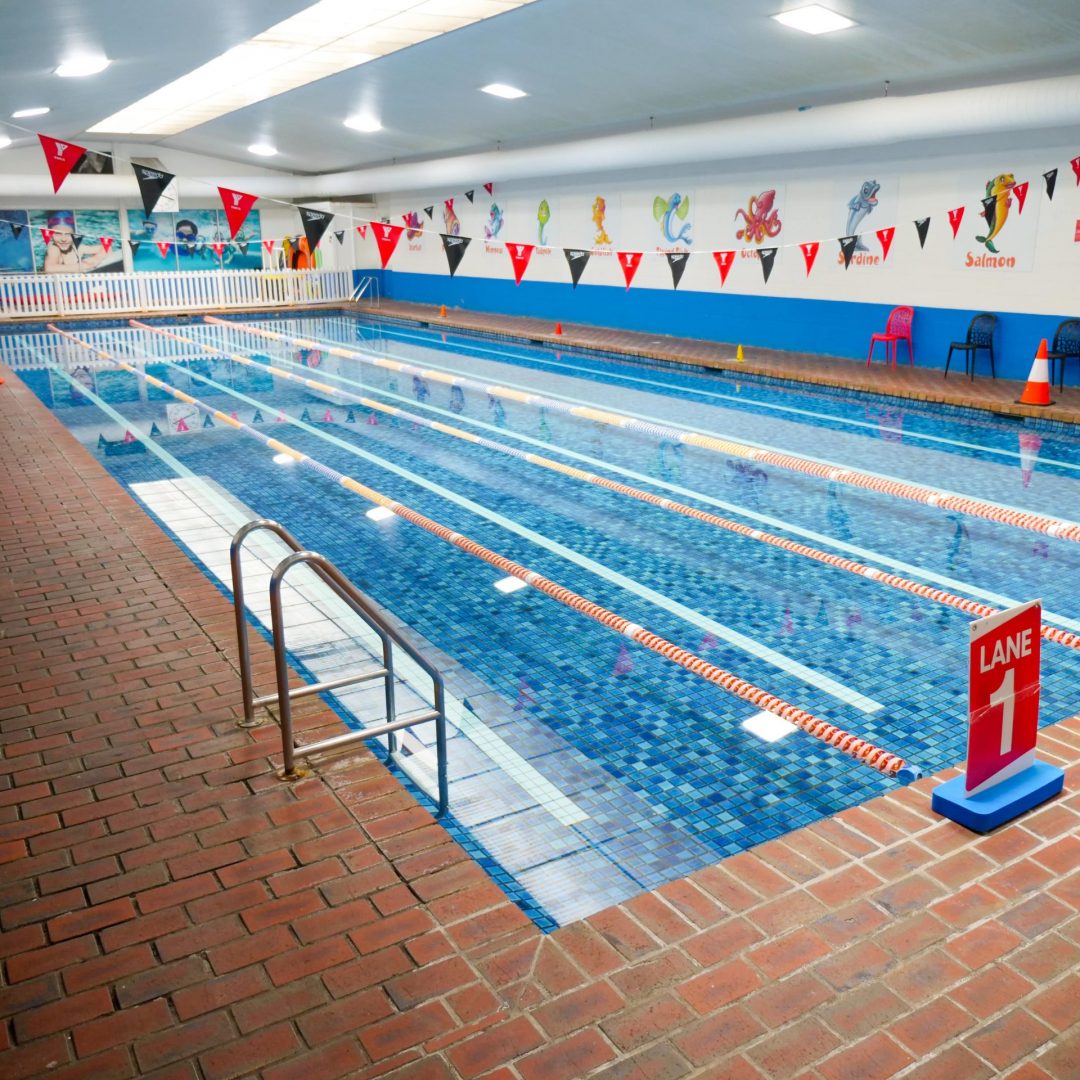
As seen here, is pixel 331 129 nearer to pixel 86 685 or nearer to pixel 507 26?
pixel 507 26

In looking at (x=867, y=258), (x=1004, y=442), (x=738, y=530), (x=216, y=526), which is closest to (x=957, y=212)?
(x=867, y=258)

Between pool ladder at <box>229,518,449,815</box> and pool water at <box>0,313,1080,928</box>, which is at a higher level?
pool ladder at <box>229,518,449,815</box>

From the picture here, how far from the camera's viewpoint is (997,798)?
3.12 meters

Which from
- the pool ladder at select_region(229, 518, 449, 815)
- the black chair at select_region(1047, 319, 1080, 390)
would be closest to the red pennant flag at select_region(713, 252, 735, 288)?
the black chair at select_region(1047, 319, 1080, 390)

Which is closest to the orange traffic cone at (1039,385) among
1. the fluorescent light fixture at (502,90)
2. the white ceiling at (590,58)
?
the white ceiling at (590,58)

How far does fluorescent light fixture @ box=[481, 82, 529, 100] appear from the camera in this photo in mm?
14208

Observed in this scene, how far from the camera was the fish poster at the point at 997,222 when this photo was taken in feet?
37.7

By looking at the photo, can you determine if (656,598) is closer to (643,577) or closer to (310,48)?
(643,577)

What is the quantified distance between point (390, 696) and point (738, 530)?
12.7 ft

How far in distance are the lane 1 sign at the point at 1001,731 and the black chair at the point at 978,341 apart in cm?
1009

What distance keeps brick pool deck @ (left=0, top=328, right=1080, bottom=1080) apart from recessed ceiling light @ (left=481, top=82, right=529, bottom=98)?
1279 centimetres

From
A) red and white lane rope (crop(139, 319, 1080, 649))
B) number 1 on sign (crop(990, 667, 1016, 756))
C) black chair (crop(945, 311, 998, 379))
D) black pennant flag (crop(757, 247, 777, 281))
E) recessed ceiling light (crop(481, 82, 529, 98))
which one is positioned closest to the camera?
number 1 on sign (crop(990, 667, 1016, 756))

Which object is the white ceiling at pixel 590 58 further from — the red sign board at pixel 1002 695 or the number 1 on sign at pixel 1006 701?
the number 1 on sign at pixel 1006 701

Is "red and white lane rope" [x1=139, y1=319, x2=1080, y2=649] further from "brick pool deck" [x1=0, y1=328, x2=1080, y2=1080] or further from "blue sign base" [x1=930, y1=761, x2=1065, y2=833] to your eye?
"brick pool deck" [x1=0, y1=328, x2=1080, y2=1080]
